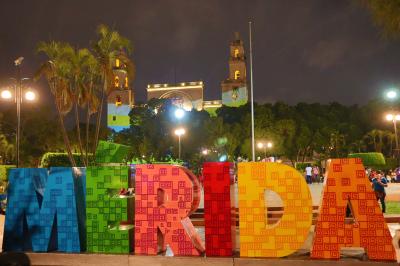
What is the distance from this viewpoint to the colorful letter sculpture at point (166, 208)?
28.0ft

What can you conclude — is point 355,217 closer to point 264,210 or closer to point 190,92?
point 264,210

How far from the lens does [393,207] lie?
1697 centimetres

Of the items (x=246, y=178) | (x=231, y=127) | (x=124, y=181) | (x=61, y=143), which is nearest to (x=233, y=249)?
(x=246, y=178)

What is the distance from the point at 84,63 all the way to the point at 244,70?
79908 mm

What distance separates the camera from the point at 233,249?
8695 millimetres

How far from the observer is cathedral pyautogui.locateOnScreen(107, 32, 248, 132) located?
9675cm

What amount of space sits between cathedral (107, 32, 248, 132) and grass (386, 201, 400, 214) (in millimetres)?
73143

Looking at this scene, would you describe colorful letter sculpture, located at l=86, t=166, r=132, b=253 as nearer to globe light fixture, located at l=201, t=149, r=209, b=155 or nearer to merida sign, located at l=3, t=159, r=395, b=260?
merida sign, located at l=3, t=159, r=395, b=260

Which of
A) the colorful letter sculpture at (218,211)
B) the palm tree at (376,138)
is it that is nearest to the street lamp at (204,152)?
the palm tree at (376,138)

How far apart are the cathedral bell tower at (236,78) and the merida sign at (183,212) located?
88497mm

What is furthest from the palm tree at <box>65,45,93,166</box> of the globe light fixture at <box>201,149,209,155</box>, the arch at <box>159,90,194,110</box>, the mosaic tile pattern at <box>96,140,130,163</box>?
the arch at <box>159,90,194,110</box>

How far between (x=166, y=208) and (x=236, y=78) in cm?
9034

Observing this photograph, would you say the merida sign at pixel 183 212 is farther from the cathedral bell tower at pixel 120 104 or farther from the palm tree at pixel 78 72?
the cathedral bell tower at pixel 120 104

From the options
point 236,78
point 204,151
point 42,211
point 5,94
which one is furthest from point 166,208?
point 236,78
